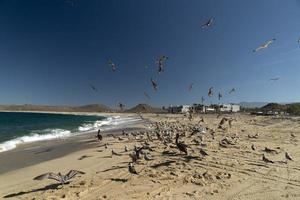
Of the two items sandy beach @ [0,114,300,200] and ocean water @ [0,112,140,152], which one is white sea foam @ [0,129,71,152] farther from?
sandy beach @ [0,114,300,200]

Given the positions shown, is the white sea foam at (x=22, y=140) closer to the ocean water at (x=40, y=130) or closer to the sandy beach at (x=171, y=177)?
the ocean water at (x=40, y=130)

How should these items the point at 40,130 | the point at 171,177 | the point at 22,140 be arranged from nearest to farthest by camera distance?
1. the point at 171,177
2. the point at 22,140
3. the point at 40,130

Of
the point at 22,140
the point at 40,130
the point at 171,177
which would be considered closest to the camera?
the point at 171,177

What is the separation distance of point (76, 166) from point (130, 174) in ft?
12.6

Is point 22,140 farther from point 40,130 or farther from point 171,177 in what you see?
point 171,177

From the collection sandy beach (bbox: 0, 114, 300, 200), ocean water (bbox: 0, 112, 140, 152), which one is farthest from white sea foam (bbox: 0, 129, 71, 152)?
sandy beach (bbox: 0, 114, 300, 200)

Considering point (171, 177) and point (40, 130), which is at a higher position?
point (40, 130)

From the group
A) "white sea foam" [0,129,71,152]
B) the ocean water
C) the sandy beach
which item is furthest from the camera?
the ocean water

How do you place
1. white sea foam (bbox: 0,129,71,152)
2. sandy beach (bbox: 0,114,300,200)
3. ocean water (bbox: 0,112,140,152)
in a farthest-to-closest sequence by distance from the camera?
ocean water (bbox: 0,112,140,152), white sea foam (bbox: 0,129,71,152), sandy beach (bbox: 0,114,300,200)

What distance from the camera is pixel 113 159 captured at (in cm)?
1409

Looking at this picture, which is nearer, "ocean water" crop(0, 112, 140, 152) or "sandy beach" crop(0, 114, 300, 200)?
"sandy beach" crop(0, 114, 300, 200)

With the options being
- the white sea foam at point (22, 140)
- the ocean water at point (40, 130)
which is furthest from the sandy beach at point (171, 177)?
the ocean water at point (40, 130)

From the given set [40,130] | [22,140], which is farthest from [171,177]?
[40,130]

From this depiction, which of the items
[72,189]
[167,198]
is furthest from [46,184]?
[167,198]
